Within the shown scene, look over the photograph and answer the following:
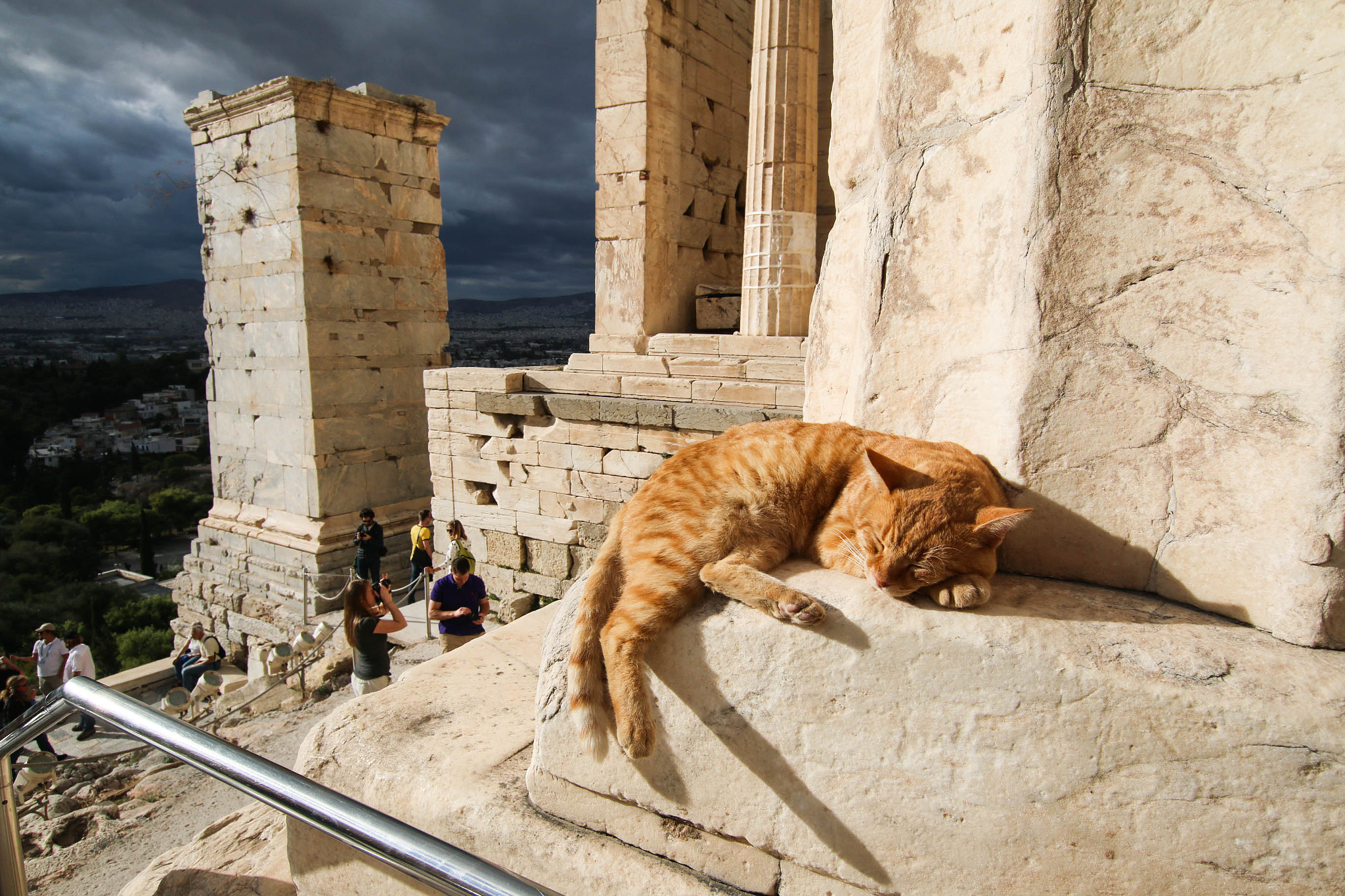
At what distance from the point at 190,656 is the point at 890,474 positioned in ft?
30.8

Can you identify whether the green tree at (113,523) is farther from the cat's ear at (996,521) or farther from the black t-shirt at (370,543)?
the cat's ear at (996,521)

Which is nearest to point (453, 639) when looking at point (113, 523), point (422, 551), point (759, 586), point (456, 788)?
point (422, 551)

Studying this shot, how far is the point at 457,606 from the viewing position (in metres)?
5.41

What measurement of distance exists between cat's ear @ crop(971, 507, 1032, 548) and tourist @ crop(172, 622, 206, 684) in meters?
9.36

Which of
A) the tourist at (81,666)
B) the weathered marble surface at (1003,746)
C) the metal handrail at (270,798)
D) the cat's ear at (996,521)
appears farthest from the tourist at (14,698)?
the cat's ear at (996,521)

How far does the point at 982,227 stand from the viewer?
62.8 inches

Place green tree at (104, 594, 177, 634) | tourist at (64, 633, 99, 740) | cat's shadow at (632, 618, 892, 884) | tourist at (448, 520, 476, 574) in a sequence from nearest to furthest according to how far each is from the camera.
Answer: cat's shadow at (632, 618, 892, 884) < tourist at (64, 633, 99, 740) < tourist at (448, 520, 476, 574) < green tree at (104, 594, 177, 634)

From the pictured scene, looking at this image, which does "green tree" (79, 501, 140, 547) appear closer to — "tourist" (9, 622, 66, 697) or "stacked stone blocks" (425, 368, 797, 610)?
"tourist" (9, 622, 66, 697)

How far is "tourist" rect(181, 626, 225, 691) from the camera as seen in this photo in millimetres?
7945

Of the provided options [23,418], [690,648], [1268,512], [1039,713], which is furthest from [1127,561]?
[23,418]

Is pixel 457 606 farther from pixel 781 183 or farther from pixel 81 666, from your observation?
pixel 781 183

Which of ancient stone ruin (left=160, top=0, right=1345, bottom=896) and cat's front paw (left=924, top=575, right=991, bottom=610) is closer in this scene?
ancient stone ruin (left=160, top=0, right=1345, bottom=896)

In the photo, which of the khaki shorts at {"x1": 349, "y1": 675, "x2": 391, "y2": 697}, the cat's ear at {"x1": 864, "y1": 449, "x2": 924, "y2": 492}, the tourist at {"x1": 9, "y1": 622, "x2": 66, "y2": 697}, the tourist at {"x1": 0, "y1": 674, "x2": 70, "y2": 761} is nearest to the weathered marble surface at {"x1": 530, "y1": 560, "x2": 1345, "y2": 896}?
→ the cat's ear at {"x1": 864, "y1": 449, "x2": 924, "y2": 492}

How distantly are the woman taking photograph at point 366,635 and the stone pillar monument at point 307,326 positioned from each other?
175 inches
